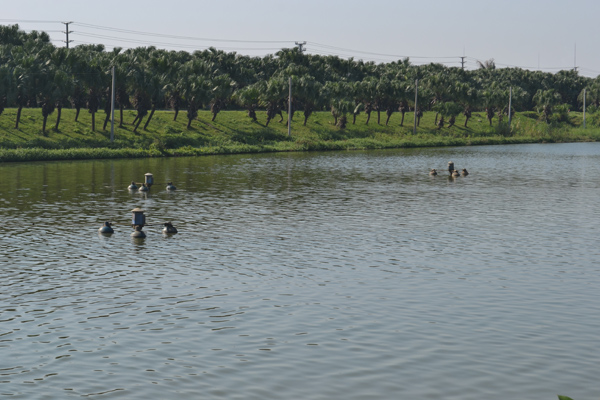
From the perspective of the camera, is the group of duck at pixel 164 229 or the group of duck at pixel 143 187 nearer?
the group of duck at pixel 164 229

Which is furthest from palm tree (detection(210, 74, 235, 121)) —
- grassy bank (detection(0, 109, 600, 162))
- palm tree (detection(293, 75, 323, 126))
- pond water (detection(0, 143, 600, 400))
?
pond water (detection(0, 143, 600, 400))

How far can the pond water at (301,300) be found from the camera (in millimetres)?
11875

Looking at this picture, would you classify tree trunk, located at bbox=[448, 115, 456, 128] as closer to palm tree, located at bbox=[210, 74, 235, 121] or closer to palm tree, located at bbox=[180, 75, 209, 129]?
palm tree, located at bbox=[210, 74, 235, 121]

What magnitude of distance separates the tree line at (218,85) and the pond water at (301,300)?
44.0 metres

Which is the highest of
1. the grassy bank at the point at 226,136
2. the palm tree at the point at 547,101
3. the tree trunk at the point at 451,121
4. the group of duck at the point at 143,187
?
the palm tree at the point at 547,101

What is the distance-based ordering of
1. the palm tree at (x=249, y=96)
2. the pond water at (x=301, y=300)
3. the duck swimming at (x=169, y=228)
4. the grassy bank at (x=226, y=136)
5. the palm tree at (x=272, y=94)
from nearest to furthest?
1. the pond water at (x=301, y=300)
2. the duck swimming at (x=169, y=228)
3. the grassy bank at (x=226, y=136)
4. the palm tree at (x=249, y=96)
5. the palm tree at (x=272, y=94)

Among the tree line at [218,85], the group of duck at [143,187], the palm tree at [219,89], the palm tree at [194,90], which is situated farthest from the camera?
the palm tree at [219,89]

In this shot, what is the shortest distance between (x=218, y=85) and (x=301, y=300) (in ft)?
259

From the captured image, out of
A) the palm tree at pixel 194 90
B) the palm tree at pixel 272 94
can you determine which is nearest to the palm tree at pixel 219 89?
the palm tree at pixel 194 90

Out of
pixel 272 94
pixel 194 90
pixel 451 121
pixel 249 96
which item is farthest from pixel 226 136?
pixel 451 121

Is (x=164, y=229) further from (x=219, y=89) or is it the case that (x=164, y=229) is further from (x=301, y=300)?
(x=219, y=89)

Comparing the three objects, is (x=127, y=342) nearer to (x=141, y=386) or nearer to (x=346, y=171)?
(x=141, y=386)

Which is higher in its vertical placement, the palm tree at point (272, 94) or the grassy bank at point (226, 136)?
the palm tree at point (272, 94)

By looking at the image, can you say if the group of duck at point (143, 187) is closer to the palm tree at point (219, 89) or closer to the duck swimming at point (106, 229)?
the duck swimming at point (106, 229)
